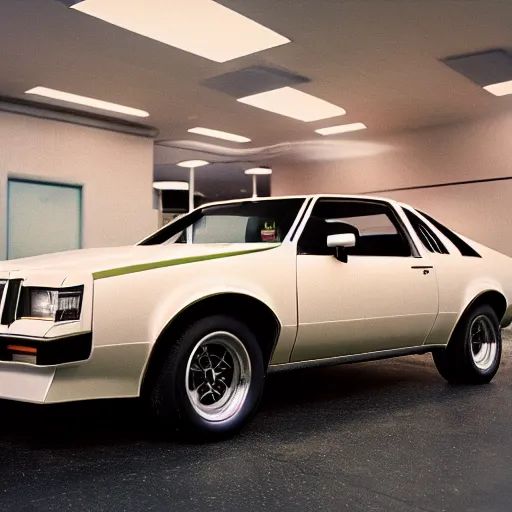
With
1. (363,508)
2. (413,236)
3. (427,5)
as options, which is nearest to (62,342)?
(363,508)

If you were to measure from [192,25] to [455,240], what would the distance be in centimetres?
399

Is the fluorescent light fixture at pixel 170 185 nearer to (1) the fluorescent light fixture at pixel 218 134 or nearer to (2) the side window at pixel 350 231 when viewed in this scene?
(1) the fluorescent light fixture at pixel 218 134

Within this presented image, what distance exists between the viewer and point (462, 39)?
25.9 feet

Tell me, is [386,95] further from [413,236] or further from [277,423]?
A: [277,423]

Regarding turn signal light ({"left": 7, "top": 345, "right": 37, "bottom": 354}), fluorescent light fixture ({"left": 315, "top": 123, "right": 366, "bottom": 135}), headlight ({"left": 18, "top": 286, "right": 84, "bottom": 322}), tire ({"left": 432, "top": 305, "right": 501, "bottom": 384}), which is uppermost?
fluorescent light fixture ({"left": 315, "top": 123, "right": 366, "bottom": 135})

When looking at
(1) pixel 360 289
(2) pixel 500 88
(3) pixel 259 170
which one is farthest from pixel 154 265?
(3) pixel 259 170

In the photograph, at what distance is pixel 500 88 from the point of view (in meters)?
10.4

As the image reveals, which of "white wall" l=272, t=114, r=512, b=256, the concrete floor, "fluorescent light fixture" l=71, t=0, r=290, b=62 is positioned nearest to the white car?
the concrete floor

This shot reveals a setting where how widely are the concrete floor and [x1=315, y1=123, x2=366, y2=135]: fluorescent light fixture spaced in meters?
8.78

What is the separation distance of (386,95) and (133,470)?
8903 millimetres

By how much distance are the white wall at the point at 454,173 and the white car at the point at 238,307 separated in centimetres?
762

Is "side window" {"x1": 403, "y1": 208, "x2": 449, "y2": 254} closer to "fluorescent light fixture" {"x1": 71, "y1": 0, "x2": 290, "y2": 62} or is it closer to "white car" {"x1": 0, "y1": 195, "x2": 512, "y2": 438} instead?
"white car" {"x1": 0, "y1": 195, "x2": 512, "y2": 438}

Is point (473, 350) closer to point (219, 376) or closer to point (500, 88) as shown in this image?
point (219, 376)

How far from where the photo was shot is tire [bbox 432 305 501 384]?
17.2 feet
